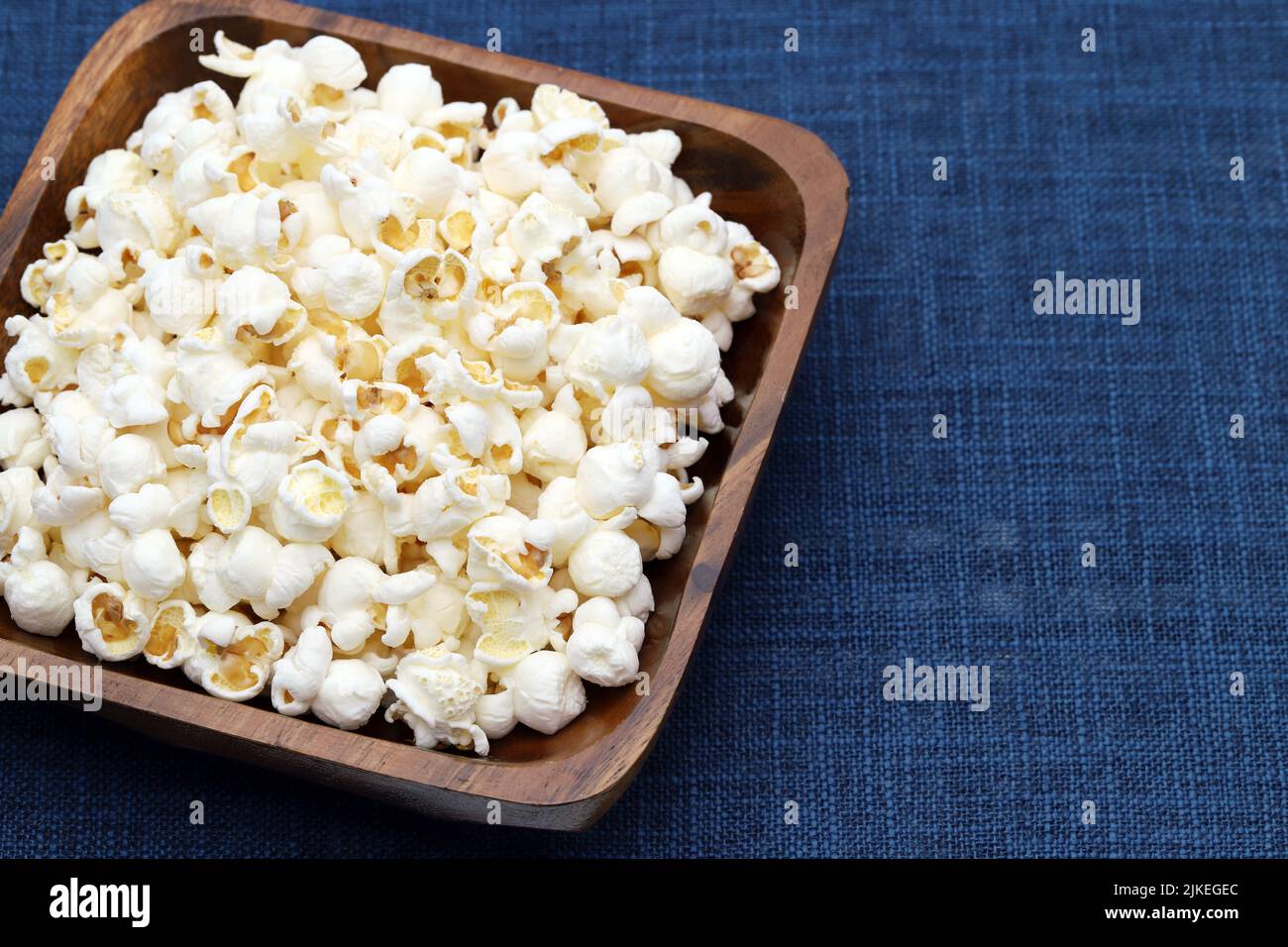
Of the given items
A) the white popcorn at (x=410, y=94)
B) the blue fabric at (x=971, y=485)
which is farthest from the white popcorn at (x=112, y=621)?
the white popcorn at (x=410, y=94)

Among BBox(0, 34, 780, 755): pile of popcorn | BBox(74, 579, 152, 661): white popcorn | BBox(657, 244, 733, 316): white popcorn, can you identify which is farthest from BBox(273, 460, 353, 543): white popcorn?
BBox(657, 244, 733, 316): white popcorn

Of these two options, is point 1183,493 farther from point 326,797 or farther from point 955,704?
point 326,797

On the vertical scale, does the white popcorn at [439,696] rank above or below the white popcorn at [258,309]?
below

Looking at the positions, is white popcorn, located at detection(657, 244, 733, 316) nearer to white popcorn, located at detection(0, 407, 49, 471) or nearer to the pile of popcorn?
the pile of popcorn

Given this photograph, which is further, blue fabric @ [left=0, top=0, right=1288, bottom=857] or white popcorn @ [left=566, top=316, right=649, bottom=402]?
blue fabric @ [left=0, top=0, right=1288, bottom=857]

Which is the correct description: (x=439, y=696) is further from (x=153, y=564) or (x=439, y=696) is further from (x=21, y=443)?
(x=21, y=443)

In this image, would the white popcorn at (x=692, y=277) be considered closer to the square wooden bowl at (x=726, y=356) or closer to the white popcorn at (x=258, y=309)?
the square wooden bowl at (x=726, y=356)

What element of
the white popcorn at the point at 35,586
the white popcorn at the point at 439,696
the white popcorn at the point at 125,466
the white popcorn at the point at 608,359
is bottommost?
the white popcorn at the point at 439,696
